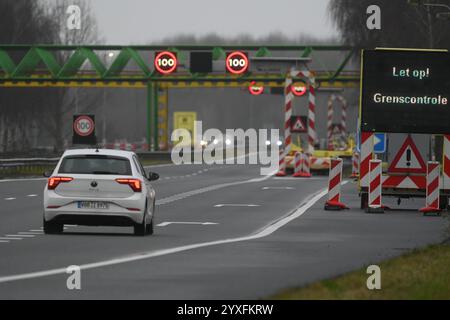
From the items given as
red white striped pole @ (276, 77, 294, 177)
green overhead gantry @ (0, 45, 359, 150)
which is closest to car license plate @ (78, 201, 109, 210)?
red white striped pole @ (276, 77, 294, 177)

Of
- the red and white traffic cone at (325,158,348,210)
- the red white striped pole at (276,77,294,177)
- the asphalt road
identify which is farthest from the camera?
the red white striped pole at (276,77,294,177)

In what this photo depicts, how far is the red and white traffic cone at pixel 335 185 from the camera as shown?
34.9 m

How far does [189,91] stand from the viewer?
16138 centimetres

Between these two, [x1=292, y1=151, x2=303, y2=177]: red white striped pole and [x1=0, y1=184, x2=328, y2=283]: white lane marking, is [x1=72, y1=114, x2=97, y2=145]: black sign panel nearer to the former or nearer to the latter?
[x1=292, y1=151, x2=303, y2=177]: red white striped pole

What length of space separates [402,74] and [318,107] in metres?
138

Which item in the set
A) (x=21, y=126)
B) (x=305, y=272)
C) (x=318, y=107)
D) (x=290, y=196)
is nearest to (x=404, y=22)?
(x=290, y=196)

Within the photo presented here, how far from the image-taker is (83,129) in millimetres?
50375

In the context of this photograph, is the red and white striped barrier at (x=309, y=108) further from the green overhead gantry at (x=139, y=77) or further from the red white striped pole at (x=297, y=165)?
the green overhead gantry at (x=139, y=77)

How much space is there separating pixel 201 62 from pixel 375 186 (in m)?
48.6

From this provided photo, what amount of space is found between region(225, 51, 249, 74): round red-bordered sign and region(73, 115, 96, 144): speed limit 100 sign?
32.4 metres

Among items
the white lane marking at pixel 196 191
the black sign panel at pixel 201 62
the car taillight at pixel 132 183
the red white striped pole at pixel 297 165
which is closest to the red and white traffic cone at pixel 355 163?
the white lane marking at pixel 196 191

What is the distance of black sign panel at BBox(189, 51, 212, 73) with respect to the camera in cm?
8175

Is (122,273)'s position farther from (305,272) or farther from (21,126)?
(21,126)

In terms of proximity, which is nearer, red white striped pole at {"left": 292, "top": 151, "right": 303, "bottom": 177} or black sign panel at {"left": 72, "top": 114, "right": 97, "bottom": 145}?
black sign panel at {"left": 72, "top": 114, "right": 97, "bottom": 145}
